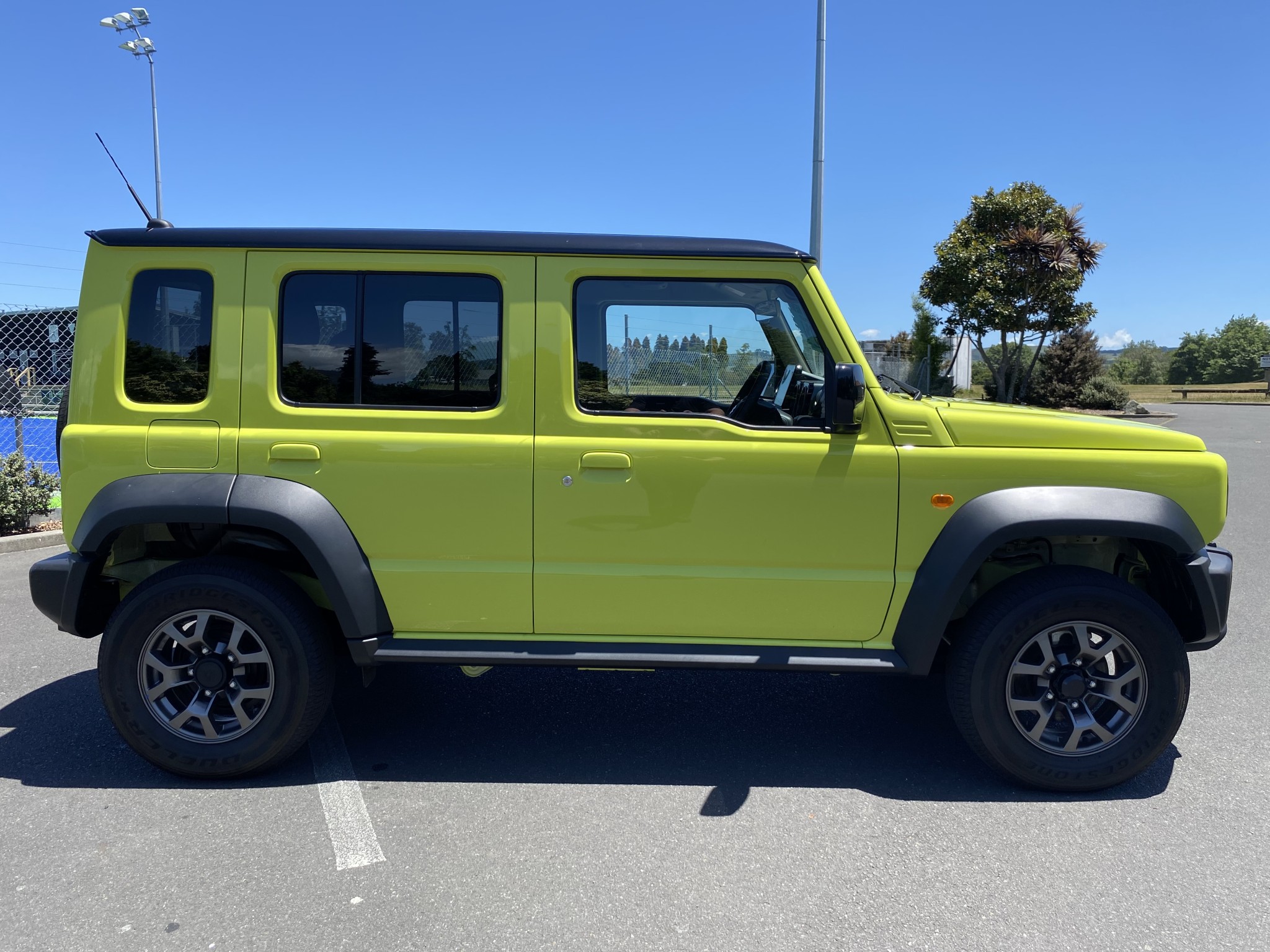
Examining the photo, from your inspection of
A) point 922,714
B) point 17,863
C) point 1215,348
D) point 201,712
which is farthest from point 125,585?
point 1215,348

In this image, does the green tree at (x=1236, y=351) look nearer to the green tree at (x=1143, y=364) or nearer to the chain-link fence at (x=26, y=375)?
the green tree at (x=1143, y=364)

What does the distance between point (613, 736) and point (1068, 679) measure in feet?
6.03

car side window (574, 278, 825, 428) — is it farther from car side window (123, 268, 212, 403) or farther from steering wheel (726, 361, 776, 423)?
car side window (123, 268, 212, 403)

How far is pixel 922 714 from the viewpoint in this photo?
161 inches

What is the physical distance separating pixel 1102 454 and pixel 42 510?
8.55 m

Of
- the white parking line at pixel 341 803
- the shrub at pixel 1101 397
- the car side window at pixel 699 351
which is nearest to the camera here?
the white parking line at pixel 341 803

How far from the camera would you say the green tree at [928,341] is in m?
31.3

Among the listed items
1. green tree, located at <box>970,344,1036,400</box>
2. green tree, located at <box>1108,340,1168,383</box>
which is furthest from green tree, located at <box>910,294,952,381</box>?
green tree, located at <box>1108,340,1168,383</box>

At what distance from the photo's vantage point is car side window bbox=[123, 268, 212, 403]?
330 centimetres

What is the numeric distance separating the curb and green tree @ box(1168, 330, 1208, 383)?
92030mm

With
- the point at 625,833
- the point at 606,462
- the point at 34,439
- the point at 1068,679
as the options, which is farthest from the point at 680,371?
the point at 34,439

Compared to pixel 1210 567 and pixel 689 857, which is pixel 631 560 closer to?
pixel 689 857

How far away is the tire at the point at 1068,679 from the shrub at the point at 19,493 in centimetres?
787

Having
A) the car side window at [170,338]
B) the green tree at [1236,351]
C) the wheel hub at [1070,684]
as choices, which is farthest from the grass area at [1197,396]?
the car side window at [170,338]
